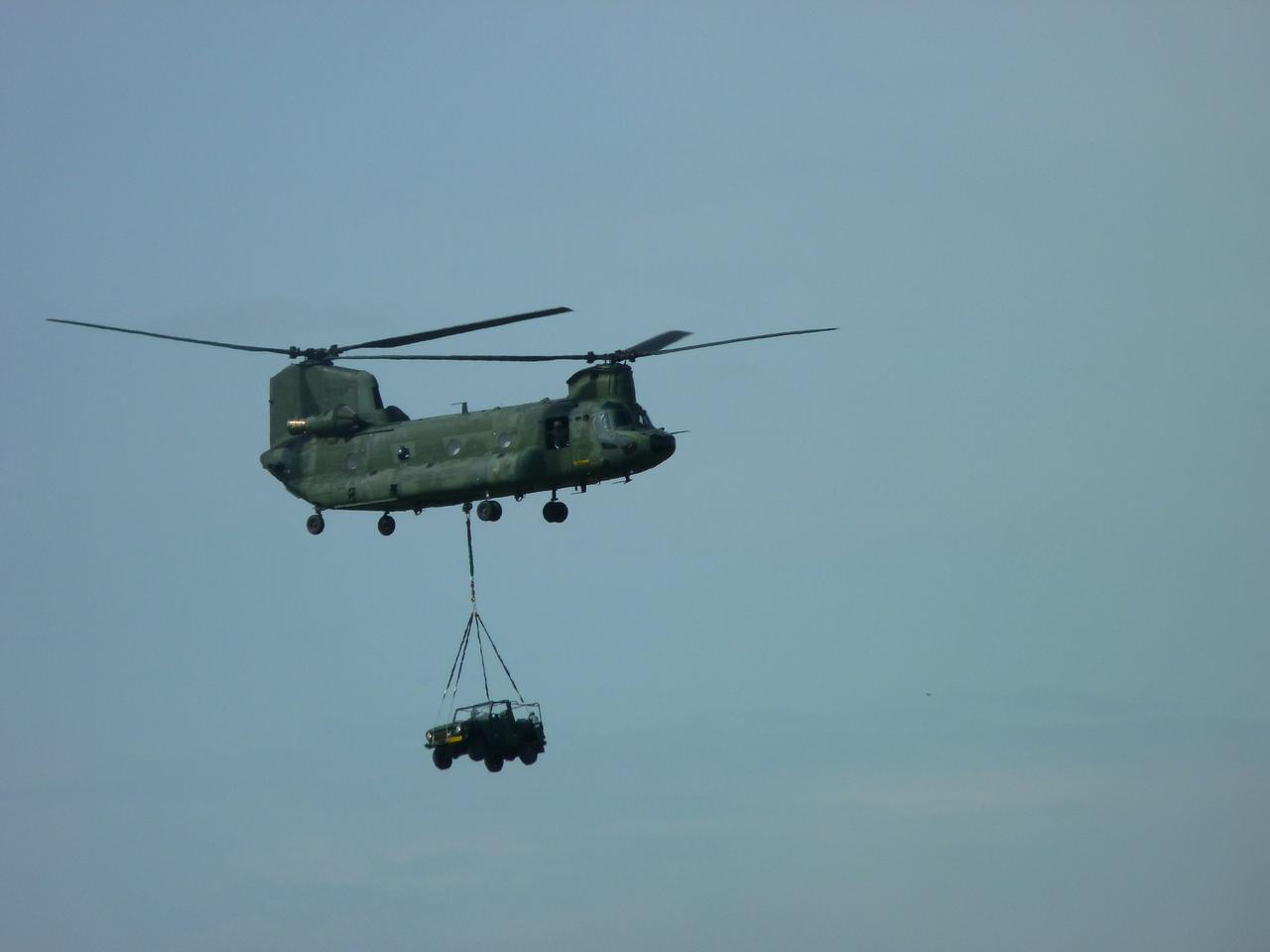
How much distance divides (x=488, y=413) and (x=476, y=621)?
6945 millimetres

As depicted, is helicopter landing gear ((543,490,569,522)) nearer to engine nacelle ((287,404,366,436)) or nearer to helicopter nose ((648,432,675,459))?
helicopter nose ((648,432,675,459))

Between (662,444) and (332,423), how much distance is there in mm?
12953

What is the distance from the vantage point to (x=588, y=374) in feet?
211

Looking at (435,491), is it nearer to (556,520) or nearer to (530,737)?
(556,520)

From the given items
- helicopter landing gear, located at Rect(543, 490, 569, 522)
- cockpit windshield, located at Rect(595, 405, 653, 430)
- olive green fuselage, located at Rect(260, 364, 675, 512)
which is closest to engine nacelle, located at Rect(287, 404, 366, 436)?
olive green fuselage, located at Rect(260, 364, 675, 512)

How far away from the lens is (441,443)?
216 ft

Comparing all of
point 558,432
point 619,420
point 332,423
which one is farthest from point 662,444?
point 332,423

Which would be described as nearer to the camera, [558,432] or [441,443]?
[558,432]

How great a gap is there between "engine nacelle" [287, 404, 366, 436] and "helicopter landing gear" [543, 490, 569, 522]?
8.41 m

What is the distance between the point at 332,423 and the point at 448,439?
556cm

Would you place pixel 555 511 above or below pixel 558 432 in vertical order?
below

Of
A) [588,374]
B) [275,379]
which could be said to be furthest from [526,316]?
[275,379]

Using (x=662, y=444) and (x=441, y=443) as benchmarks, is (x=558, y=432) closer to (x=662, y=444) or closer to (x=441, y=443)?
(x=662, y=444)

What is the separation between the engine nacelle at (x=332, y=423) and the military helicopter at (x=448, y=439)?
0.03 m
